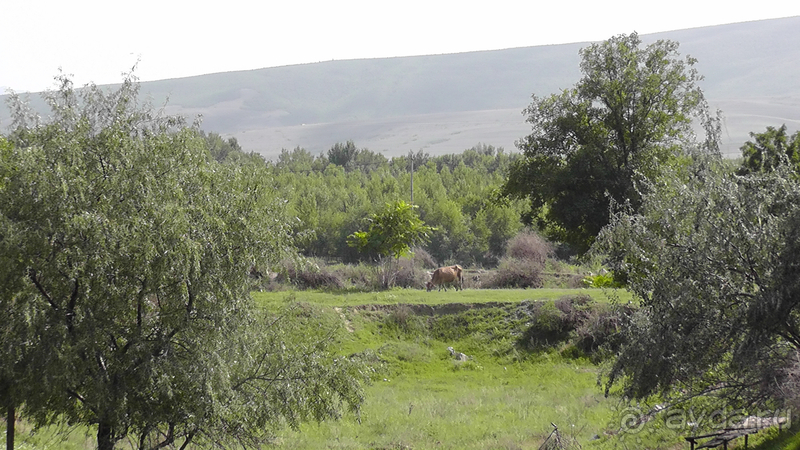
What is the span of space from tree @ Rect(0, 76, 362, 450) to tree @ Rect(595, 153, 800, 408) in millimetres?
5785

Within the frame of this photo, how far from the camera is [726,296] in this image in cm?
1110

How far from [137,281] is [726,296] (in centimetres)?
903

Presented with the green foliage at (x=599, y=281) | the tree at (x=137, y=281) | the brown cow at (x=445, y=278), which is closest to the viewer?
the tree at (x=137, y=281)

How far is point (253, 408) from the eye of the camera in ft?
38.1

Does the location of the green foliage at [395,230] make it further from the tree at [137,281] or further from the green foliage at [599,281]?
the tree at [137,281]

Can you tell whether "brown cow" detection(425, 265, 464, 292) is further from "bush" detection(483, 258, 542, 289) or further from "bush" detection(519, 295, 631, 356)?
"bush" detection(519, 295, 631, 356)

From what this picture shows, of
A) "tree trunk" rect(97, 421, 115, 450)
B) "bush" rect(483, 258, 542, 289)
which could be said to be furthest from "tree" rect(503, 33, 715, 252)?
"tree trunk" rect(97, 421, 115, 450)

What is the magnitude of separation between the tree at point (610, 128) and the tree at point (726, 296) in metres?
13.8

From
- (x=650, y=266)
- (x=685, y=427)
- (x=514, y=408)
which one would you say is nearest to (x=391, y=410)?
(x=514, y=408)

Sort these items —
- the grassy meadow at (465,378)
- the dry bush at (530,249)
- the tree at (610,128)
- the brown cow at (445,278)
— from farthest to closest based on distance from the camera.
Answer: the dry bush at (530,249) → the brown cow at (445,278) → the tree at (610,128) → the grassy meadow at (465,378)

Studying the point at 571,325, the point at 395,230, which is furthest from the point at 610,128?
the point at 395,230

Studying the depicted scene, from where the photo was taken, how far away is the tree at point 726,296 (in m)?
10.6

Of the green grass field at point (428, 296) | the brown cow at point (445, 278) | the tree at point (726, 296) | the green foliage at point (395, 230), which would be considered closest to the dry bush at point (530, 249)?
the brown cow at point (445, 278)

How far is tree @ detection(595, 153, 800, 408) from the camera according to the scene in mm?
10570
